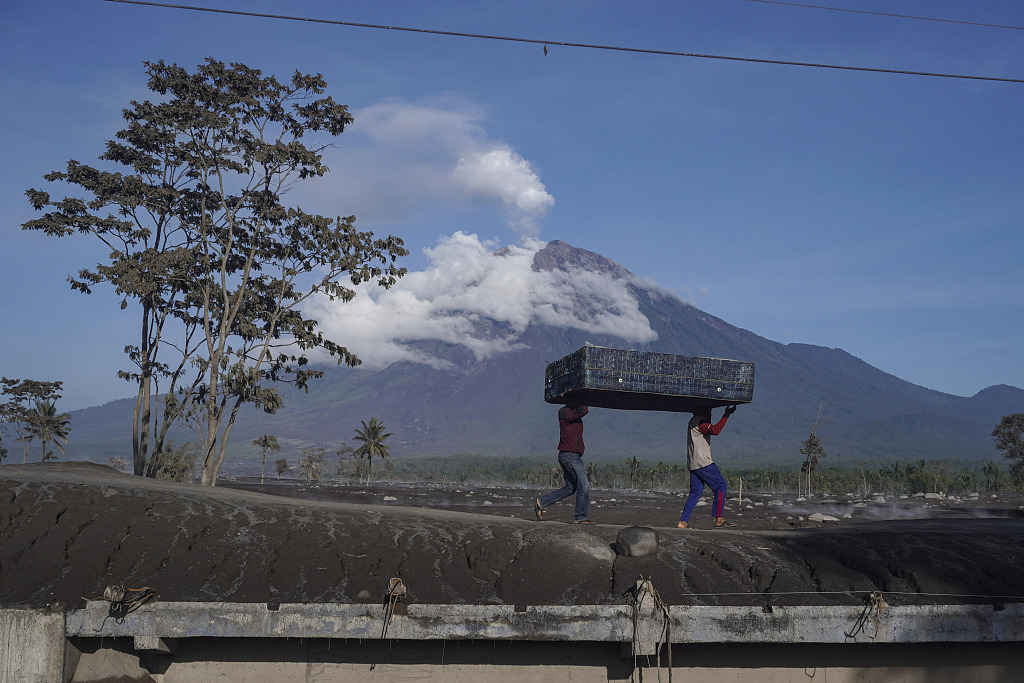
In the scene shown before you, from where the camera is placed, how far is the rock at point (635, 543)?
7.40m

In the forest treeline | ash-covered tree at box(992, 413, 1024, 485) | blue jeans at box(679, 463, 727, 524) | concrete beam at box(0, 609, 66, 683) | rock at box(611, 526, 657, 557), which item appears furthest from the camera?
the forest treeline

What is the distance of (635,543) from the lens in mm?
7441

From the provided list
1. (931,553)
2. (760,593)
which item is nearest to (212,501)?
(760,593)

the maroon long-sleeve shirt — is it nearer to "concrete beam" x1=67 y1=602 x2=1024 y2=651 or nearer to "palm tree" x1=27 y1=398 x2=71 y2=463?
"concrete beam" x1=67 y1=602 x2=1024 y2=651

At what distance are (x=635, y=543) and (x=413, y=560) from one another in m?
2.17

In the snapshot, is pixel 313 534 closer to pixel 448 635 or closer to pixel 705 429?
pixel 448 635

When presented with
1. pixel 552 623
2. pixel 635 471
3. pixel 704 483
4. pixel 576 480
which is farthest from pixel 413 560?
pixel 635 471

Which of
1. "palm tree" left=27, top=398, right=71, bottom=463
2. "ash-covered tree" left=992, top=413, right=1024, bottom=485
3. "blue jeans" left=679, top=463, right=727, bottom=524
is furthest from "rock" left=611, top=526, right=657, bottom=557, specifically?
"ash-covered tree" left=992, top=413, right=1024, bottom=485

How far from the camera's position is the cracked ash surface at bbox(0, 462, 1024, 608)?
6.91m

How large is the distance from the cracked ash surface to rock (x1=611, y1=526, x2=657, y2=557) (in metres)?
0.07

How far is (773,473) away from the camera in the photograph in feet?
388

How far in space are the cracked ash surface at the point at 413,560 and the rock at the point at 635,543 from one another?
0.07 meters

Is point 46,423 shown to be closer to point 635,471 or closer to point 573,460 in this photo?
point 573,460

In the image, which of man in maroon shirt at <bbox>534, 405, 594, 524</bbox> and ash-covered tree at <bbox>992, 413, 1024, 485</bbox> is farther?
ash-covered tree at <bbox>992, 413, 1024, 485</bbox>
